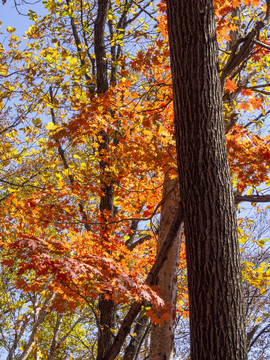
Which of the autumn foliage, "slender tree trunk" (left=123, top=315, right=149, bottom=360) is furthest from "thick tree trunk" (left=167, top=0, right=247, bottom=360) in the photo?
"slender tree trunk" (left=123, top=315, right=149, bottom=360)

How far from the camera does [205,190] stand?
8.21 feet

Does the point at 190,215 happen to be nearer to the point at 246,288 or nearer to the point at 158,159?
the point at 158,159

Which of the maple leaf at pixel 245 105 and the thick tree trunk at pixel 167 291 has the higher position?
the maple leaf at pixel 245 105

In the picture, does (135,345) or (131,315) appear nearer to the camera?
(131,315)

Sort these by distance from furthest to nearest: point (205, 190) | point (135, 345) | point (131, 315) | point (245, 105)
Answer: point (135, 345) → point (245, 105) → point (131, 315) → point (205, 190)

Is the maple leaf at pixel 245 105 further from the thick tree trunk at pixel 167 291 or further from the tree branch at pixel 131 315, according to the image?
the tree branch at pixel 131 315

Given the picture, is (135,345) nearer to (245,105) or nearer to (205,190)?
(245,105)

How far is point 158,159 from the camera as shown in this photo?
15.1 ft

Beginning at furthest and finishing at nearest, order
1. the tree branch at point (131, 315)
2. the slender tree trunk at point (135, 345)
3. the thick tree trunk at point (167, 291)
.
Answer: the slender tree trunk at point (135, 345) → the thick tree trunk at point (167, 291) → the tree branch at point (131, 315)

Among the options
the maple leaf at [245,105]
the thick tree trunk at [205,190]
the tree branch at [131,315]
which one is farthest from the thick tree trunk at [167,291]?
the thick tree trunk at [205,190]

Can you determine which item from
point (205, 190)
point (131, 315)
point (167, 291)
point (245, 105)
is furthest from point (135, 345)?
point (205, 190)

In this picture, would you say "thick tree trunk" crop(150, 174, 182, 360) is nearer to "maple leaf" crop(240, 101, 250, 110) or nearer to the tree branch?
the tree branch

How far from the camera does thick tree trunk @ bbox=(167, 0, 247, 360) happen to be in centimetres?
231

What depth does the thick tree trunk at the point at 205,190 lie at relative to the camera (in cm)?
231
